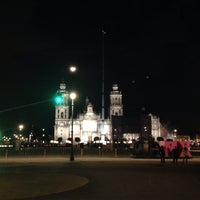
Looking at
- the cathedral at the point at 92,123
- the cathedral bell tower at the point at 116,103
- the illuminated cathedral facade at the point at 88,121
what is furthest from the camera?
the cathedral bell tower at the point at 116,103

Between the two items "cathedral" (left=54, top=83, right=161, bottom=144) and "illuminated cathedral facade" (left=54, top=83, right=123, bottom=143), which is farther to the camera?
"illuminated cathedral facade" (left=54, top=83, right=123, bottom=143)

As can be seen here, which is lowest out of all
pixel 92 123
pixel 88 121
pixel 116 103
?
pixel 92 123

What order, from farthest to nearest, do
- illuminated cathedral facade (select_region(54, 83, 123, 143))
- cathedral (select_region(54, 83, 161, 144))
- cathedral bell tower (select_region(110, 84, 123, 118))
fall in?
cathedral bell tower (select_region(110, 84, 123, 118))
illuminated cathedral facade (select_region(54, 83, 123, 143))
cathedral (select_region(54, 83, 161, 144))

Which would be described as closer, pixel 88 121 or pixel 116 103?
pixel 88 121

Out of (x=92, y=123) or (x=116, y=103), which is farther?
(x=116, y=103)

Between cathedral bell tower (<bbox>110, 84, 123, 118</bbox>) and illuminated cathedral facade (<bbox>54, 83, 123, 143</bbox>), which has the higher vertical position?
cathedral bell tower (<bbox>110, 84, 123, 118</bbox>)

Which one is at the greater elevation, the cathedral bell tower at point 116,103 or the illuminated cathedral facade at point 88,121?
the cathedral bell tower at point 116,103

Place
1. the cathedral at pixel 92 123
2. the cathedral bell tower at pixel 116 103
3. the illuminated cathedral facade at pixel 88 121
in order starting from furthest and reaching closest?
the cathedral bell tower at pixel 116 103 < the illuminated cathedral facade at pixel 88 121 < the cathedral at pixel 92 123

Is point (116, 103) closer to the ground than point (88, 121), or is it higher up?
higher up

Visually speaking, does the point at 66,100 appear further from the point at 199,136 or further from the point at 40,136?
the point at 199,136

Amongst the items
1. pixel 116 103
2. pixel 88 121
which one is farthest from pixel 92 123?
pixel 116 103

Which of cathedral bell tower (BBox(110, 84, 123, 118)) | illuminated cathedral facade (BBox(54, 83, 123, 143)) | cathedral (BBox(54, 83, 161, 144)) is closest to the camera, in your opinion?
cathedral (BBox(54, 83, 161, 144))

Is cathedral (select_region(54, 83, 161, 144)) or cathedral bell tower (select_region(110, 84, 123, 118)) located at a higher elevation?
cathedral bell tower (select_region(110, 84, 123, 118))

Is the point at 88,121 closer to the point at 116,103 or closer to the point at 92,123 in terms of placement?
the point at 92,123
